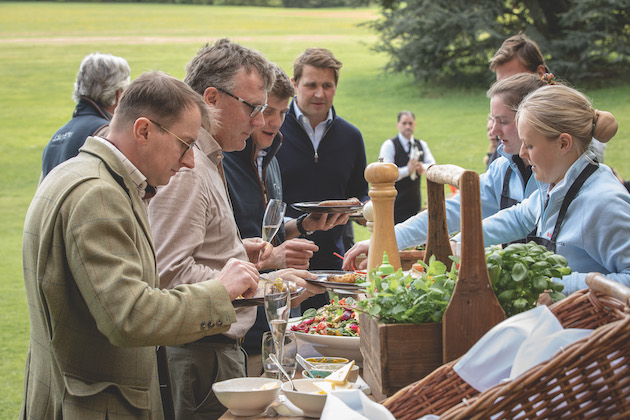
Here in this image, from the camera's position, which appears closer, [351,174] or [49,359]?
[49,359]

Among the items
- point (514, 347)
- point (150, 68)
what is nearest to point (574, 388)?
point (514, 347)

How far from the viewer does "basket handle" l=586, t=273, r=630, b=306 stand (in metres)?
1.63

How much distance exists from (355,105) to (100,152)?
72.1ft

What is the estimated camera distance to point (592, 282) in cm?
174

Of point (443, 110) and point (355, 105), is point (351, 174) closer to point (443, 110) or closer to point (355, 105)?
point (443, 110)

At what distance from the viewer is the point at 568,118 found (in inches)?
100

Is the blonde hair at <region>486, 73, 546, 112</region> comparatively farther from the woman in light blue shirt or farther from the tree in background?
the tree in background

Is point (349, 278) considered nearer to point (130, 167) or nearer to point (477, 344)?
point (130, 167)

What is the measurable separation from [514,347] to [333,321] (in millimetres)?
1157

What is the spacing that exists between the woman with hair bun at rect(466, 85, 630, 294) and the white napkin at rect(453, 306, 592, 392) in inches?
36.5

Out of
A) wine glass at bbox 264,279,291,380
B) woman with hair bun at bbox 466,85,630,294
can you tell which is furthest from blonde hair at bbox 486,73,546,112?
wine glass at bbox 264,279,291,380

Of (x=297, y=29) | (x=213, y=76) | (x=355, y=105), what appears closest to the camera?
(x=213, y=76)

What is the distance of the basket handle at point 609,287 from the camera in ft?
5.34

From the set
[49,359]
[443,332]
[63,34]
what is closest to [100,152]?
[49,359]
